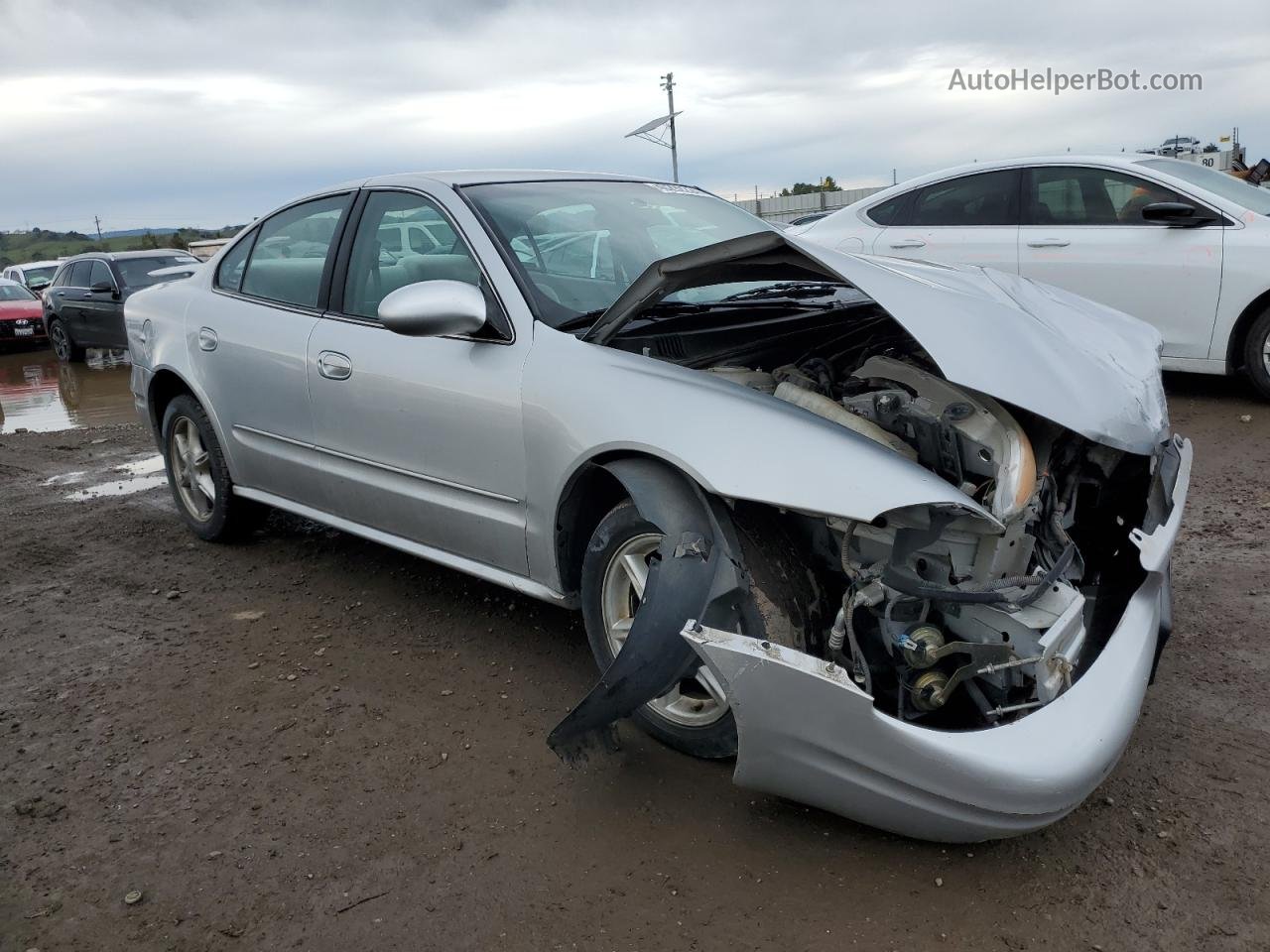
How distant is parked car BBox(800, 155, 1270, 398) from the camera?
601 cm

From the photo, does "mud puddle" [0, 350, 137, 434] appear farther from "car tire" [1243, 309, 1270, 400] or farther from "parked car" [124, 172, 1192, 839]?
"car tire" [1243, 309, 1270, 400]

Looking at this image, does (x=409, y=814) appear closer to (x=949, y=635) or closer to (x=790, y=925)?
(x=790, y=925)

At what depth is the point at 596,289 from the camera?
3434mm

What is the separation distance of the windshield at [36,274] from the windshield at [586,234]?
21619mm

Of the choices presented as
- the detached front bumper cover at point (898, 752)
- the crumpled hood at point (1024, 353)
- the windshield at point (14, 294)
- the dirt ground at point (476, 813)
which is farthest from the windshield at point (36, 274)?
Result: the detached front bumper cover at point (898, 752)

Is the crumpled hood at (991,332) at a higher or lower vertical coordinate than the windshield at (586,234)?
lower

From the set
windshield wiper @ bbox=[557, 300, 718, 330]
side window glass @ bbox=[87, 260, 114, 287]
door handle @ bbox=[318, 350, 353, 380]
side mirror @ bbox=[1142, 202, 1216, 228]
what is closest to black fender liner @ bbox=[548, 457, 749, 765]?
windshield wiper @ bbox=[557, 300, 718, 330]

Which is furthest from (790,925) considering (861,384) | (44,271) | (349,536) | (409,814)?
(44,271)

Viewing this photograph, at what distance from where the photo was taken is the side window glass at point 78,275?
14195 mm

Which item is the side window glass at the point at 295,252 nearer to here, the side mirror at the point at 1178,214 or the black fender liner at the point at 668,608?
the black fender liner at the point at 668,608

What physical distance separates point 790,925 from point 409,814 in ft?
3.46

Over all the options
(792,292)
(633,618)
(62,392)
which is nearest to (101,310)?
(62,392)

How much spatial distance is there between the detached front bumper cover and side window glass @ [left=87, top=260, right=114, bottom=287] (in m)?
13.4

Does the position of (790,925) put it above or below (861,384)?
below
